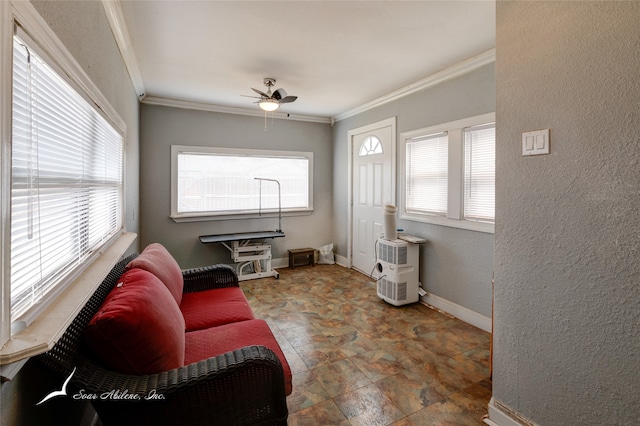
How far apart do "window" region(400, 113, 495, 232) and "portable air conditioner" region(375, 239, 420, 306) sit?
461 mm

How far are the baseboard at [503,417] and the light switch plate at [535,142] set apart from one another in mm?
1382

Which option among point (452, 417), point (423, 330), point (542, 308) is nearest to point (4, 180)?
point (542, 308)

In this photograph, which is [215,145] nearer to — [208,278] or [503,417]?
[208,278]

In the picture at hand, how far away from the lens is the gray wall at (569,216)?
124 cm

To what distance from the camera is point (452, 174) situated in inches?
125

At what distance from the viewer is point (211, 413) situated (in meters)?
1.21

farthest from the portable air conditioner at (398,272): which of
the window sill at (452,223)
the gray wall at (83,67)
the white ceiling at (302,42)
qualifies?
the gray wall at (83,67)

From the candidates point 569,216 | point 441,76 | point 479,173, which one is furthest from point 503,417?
point 441,76

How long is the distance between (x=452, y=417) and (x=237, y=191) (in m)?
3.89

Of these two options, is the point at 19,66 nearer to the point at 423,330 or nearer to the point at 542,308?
the point at 542,308

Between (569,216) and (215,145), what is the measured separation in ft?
13.9

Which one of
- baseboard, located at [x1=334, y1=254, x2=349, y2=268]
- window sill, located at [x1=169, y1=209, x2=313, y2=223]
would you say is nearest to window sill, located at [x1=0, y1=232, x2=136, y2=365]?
window sill, located at [x1=169, y1=209, x2=313, y2=223]

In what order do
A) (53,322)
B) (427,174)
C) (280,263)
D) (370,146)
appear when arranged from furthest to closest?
(280,263) < (370,146) < (427,174) < (53,322)

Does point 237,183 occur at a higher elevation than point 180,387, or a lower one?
higher
